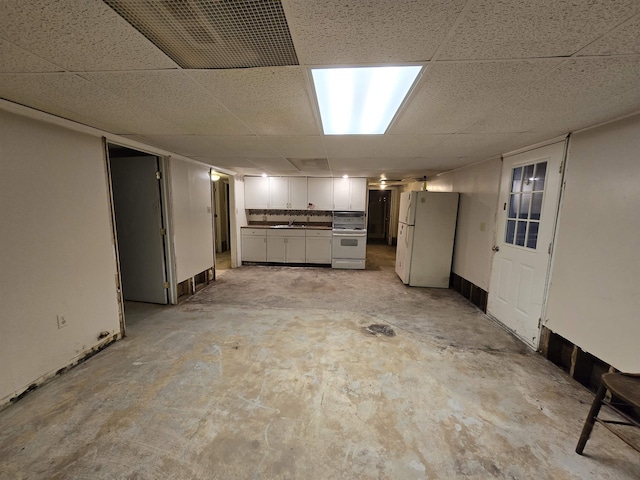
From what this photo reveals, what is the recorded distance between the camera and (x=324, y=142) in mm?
2711

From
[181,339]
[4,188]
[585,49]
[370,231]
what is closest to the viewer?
[585,49]

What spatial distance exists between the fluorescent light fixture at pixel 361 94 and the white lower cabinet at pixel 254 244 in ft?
12.4

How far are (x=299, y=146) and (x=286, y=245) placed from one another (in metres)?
3.02

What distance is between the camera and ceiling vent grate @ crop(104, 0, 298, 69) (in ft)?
2.94

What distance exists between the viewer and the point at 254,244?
5.69m

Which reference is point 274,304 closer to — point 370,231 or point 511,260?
point 511,260

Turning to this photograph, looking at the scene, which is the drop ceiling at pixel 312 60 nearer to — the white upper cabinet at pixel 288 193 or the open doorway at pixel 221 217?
the white upper cabinet at pixel 288 193

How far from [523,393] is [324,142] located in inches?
110

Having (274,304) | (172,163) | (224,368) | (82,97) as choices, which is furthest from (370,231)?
(82,97)

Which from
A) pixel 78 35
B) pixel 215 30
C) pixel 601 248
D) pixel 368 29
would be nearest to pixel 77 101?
pixel 78 35

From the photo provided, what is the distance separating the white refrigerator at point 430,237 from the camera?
Result: 13.9 ft

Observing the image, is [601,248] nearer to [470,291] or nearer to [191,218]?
[470,291]

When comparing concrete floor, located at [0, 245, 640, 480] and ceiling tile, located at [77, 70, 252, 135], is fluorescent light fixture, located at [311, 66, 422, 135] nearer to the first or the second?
ceiling tile, located at [77, 70, 252, 135]

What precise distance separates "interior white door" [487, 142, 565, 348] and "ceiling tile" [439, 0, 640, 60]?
176 cm
